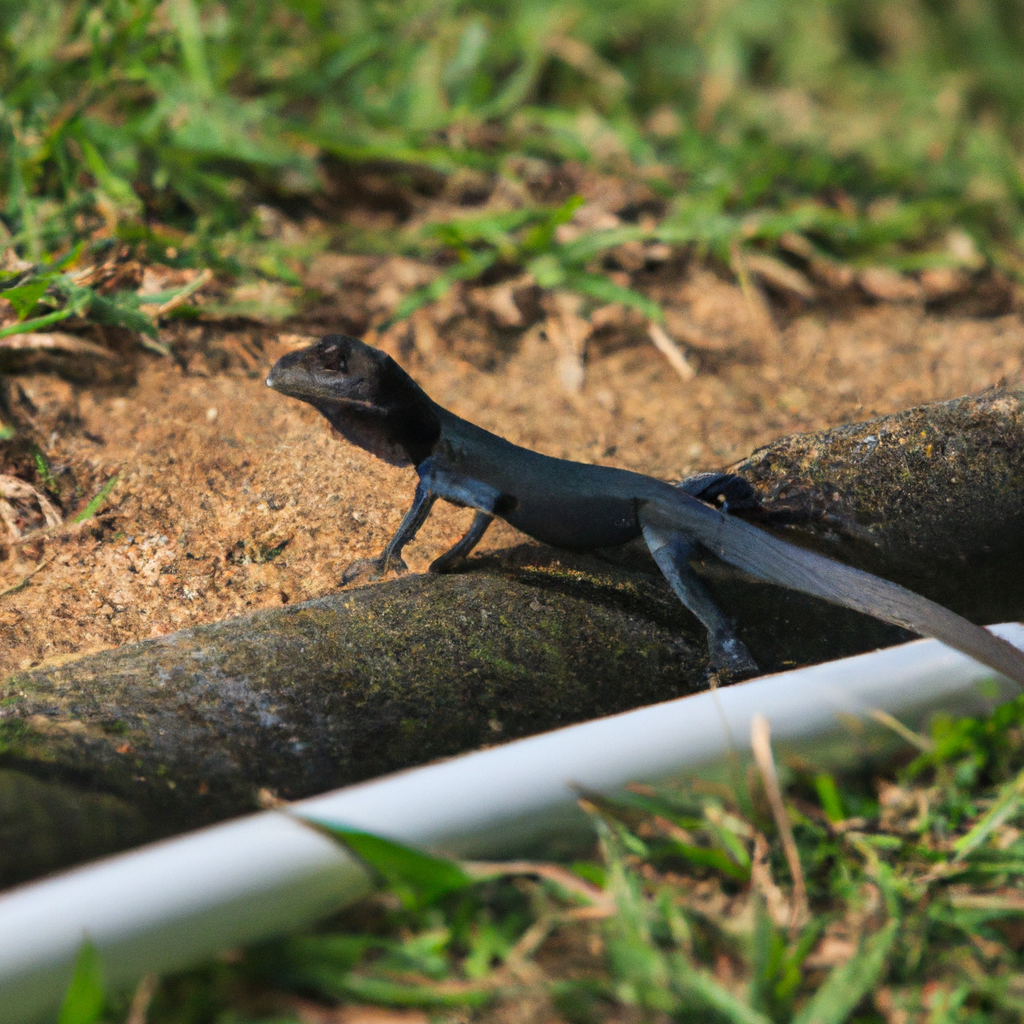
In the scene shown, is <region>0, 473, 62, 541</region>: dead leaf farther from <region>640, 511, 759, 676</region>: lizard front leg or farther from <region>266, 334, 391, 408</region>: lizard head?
<region>640, 511, 759, 676</region>: lizard front leg

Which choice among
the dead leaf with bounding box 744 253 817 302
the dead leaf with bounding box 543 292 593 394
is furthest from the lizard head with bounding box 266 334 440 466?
the dead leaf with bounding box 744 253 817 302

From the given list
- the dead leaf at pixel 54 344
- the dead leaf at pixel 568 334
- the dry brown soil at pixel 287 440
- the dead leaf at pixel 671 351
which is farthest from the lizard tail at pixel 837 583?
the dead leaf at pixel 54 344

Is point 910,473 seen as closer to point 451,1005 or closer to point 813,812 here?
point 813,812

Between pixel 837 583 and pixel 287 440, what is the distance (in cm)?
167

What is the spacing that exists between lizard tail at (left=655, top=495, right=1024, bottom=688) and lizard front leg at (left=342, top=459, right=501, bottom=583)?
584 millimetres

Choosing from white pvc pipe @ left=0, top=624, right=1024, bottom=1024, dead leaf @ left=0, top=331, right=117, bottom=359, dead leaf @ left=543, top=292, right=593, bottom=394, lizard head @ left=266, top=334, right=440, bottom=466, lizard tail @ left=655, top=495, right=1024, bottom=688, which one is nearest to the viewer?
white pvc pipe @ left=0, top=624, right=1024, bottom=1024

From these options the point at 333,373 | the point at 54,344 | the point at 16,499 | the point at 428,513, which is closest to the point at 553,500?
the point at 428,513

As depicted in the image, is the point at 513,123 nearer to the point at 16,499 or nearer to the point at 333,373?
the point at 333,373

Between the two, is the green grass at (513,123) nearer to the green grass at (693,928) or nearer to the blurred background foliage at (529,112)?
the blurred background foliage at (529,112)

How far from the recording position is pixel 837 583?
2.82m

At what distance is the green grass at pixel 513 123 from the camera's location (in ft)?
16.3

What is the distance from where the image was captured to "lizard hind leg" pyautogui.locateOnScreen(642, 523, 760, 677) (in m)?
2.67

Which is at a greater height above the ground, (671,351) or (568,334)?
(568,334)

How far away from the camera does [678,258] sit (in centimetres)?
561
